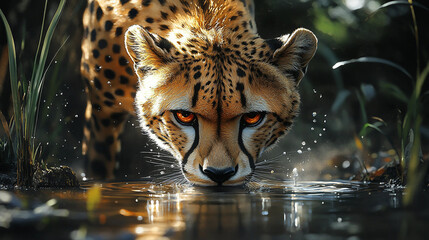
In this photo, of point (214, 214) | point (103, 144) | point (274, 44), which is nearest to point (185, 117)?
point (274, 44)

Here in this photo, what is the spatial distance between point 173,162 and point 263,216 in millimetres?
2078

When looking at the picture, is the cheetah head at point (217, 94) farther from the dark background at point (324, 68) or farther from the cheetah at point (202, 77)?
the dark background at point (324, 68)

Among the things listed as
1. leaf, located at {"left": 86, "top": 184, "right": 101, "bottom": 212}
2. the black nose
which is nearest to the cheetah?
the black nose

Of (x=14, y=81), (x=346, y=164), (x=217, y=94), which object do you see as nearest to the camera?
(x=217, y=94)

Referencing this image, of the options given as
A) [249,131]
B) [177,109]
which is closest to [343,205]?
[249,131]

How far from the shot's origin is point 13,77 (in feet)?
17.4

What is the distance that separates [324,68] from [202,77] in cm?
469

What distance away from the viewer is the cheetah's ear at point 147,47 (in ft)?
17.7

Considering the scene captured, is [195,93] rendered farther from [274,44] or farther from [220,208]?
[220,208]

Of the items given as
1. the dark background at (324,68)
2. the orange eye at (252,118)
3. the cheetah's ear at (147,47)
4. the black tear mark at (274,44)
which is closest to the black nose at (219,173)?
the orange eye at (252,118)

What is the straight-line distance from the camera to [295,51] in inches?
215

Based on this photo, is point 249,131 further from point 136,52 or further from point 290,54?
point 136,52

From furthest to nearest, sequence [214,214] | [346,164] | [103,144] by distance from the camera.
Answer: [346,164] < [103,144] < [214,214]

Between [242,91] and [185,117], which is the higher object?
[242,91]
